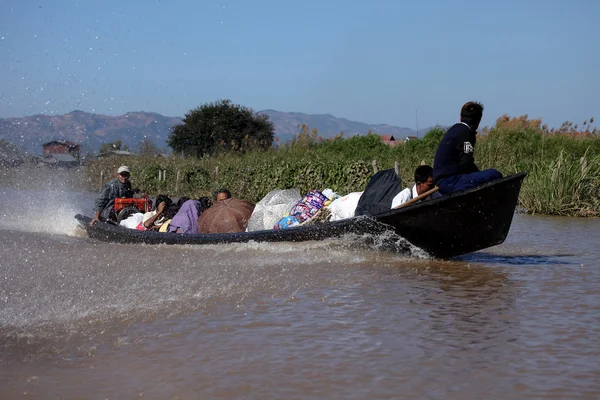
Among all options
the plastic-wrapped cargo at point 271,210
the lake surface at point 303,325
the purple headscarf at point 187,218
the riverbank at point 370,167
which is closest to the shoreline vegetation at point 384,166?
the riverbank at point 370,167

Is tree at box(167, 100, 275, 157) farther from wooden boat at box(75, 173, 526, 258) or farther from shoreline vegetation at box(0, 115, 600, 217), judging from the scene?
wooden boat at box(75, 173, 526, 258)

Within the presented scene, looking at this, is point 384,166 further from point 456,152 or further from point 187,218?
point 456,152

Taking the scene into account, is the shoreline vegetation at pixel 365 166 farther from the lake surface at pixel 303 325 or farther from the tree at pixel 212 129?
the tree at pixel 212 129

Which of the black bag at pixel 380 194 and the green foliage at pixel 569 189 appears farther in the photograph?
the green foliage at pixel 569 189

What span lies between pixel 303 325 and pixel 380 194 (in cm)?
436

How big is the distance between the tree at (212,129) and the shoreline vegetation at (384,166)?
18398 millimetres

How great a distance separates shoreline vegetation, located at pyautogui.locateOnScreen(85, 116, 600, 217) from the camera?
17469mm

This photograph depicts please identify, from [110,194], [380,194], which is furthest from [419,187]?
[110,194]

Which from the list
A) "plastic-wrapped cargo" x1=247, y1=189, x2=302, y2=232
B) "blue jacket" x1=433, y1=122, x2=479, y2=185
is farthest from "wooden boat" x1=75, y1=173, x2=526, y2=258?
"plastic-wrapped cargo" x1=247, y1=189, x2=302, y2=232

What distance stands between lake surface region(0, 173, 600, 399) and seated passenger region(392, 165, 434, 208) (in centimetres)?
66

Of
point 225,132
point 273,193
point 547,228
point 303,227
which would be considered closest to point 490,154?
point 547,228

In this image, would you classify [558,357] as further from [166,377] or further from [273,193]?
[273,193]

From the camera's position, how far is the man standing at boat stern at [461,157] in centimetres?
913

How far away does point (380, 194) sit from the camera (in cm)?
1053
